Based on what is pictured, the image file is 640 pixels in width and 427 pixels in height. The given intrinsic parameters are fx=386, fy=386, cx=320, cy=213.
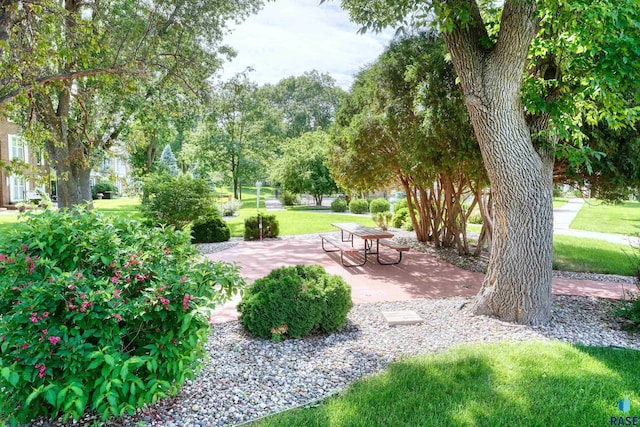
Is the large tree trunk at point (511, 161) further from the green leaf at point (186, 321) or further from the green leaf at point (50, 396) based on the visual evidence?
the green leaf at point (50, 396)

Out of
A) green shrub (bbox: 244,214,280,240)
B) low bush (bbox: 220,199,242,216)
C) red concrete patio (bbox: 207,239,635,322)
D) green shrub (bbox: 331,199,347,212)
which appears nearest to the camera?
red concrete patio (bbox: 207,239,635,322)

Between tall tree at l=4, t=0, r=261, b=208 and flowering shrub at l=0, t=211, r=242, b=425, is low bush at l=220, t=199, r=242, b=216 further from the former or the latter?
flowering shrub at l=0, t=211, r=242, b=425

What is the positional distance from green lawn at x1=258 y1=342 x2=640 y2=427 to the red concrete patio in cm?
261

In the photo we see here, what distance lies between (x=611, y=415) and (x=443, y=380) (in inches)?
45.2

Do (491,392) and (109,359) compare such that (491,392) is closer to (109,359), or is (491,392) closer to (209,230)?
(109,359)

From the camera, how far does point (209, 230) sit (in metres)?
12.3

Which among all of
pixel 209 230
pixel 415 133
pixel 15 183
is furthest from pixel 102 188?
pixel 415 133

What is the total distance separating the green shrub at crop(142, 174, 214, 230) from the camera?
11.7 meters

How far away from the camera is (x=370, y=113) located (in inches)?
364

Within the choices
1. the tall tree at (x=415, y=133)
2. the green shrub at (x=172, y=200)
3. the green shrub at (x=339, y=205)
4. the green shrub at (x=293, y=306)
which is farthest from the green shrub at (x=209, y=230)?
the green shrub at (x=339, y=205)

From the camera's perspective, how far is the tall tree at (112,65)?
23.5 ft

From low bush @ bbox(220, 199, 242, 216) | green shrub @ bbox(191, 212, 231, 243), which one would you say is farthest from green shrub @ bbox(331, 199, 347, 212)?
green shrub @ bbox(191, 212, 231, 243)

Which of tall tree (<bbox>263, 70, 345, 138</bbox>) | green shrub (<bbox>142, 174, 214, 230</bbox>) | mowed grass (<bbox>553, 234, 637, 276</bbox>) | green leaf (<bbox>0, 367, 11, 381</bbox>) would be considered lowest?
mowed grass (<bbox>553, 234, 637, 276</bbox>)

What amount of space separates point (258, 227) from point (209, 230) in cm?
156
